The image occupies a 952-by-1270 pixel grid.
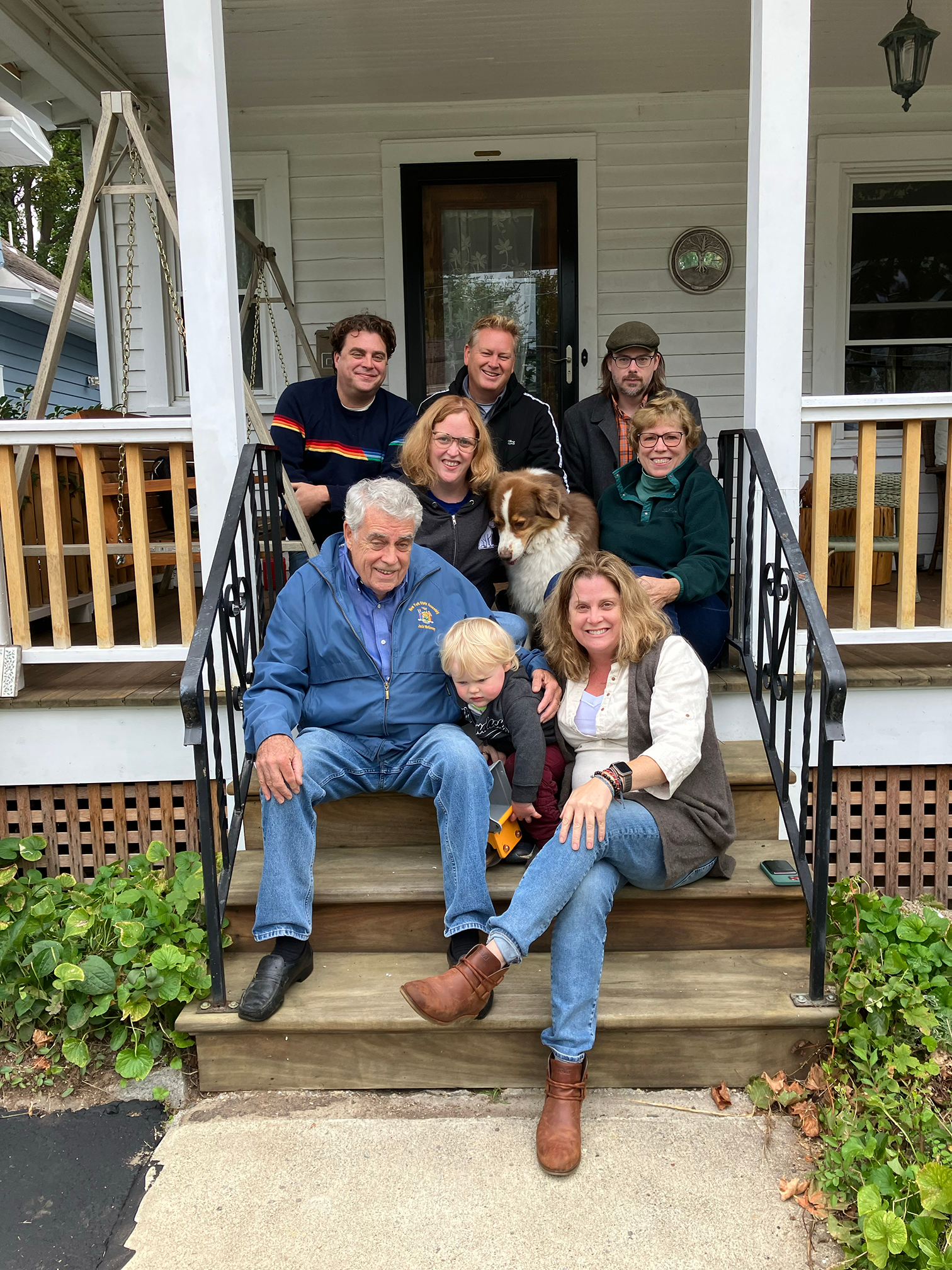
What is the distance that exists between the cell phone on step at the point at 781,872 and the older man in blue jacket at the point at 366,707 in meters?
0.73

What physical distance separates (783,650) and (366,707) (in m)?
1.22

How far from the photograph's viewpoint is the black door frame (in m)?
5.71

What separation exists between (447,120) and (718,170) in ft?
5.14

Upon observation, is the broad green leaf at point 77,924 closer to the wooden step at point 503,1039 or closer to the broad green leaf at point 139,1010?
the broad green leaf at point 139,1010

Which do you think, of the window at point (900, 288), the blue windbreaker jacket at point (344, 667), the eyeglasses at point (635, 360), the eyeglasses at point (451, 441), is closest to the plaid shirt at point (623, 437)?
the eyeglasses at point (635, 360)

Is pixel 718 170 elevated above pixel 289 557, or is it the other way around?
pixel 718 170

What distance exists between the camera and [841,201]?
5738mm

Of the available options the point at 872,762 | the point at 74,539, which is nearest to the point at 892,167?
the point at 872,762

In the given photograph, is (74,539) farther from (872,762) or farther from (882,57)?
(882,57)

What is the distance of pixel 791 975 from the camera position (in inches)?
99.3

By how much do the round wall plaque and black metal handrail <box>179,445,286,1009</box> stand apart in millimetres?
3338

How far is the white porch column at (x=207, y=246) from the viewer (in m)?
2.97

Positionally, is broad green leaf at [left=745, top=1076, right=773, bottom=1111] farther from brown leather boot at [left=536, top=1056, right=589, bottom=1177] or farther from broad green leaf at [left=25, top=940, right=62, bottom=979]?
broad green leaf at [left=25, top=940, right=62, bottom=979]

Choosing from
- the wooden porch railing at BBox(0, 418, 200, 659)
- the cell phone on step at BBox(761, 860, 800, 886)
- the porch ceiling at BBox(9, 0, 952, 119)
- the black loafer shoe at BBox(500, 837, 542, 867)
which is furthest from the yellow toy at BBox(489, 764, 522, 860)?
the porch ceiling at BBox(9, 0, 952, 119)
